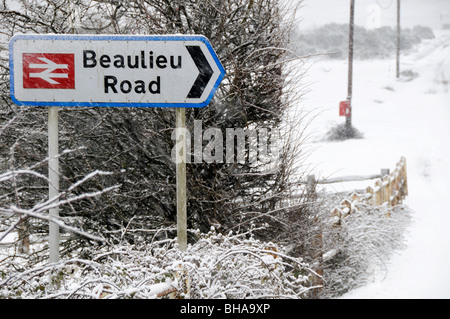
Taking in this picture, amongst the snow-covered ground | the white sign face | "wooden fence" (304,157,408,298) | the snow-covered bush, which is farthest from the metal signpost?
the snow-covered bush

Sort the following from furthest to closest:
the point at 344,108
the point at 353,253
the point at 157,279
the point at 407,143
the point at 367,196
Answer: the point at 407,143
the point at 344,108
the point at 367,196
the point at 353,253
the point at 157,279

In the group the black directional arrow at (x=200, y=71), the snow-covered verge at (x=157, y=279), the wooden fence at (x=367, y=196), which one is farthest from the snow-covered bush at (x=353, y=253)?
the black directional arrow at (x=200, y=71)

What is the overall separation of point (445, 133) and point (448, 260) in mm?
20015

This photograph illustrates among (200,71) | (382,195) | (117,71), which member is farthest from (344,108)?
(117,71)

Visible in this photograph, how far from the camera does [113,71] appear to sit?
3.50 metres

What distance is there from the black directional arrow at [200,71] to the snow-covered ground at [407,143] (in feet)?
7.54

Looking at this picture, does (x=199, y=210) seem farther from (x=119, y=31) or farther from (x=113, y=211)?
(x=119, y=31)

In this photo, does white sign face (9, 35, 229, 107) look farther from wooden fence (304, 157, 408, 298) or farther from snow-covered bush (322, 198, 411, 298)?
snow-covered bush (322, 198, 411, 298)

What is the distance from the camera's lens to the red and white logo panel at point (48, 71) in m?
3.44

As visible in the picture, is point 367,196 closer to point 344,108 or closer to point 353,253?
point 353,253

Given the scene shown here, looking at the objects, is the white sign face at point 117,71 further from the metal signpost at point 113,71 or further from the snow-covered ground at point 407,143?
the snow-covered ground at point 407,143

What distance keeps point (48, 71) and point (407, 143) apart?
23251 mm

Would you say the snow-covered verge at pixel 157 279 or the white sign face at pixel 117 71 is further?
the white sign face at pixel 117 71
